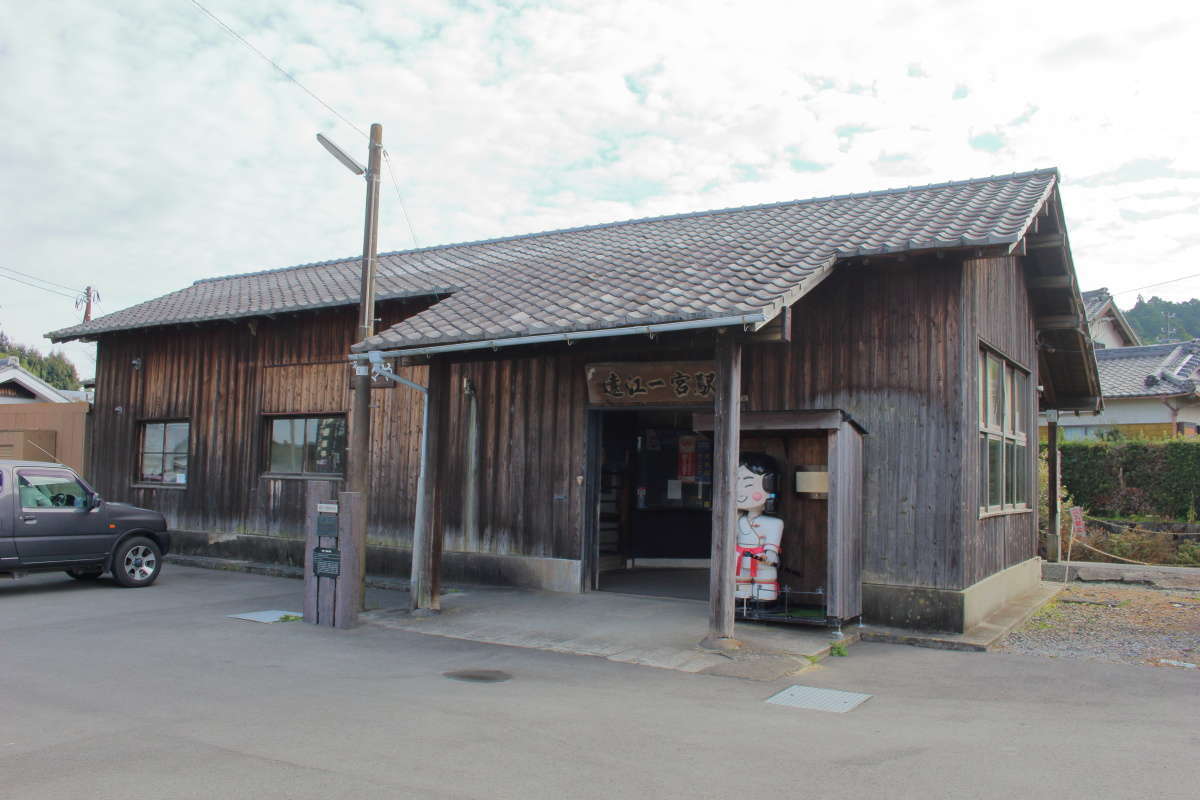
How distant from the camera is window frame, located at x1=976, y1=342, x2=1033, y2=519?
32.8 ft

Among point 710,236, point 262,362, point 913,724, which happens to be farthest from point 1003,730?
point 262,362

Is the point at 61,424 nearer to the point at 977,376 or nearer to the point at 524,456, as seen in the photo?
the point at 524,456

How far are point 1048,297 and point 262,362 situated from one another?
39.1 feet

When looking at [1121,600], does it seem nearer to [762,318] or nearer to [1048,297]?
[1048,297]

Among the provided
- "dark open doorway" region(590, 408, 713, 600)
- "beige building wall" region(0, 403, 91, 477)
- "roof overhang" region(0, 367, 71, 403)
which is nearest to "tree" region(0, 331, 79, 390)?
"roof overhang" region(0, 367, 71, 403)

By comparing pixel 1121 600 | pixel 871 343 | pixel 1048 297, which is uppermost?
pixel 1048 297

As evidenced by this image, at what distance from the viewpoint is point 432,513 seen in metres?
9.63

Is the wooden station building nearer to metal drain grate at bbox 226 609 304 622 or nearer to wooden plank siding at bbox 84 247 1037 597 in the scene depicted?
wooden plank siding at bbox 84 247 1037 597

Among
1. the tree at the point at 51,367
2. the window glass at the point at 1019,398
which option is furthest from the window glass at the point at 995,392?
the tree at the point at 51,367

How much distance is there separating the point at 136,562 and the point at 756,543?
8.08 m

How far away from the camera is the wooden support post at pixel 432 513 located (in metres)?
9.64

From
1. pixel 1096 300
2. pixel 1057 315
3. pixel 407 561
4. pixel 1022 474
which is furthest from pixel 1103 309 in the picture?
pixel 407 561

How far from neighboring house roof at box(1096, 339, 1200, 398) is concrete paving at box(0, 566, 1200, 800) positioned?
21.0 metres

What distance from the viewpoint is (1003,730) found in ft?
19.2
